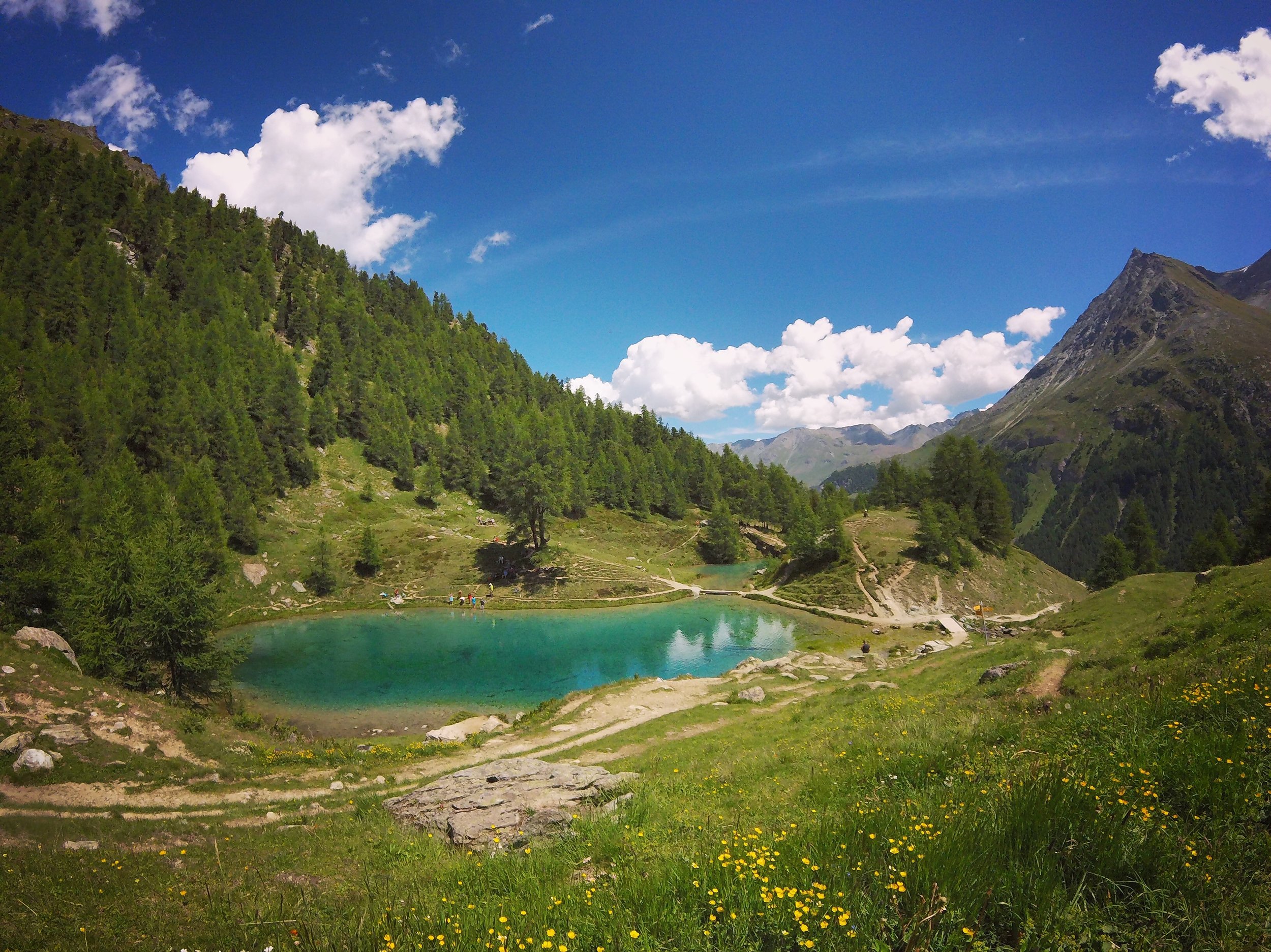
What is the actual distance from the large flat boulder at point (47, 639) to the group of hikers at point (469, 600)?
40.8 metres

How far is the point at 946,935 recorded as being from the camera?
11.8 feet

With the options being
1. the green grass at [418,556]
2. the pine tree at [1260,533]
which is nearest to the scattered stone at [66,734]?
the green grass at [418,556]

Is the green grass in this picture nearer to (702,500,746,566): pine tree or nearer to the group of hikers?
the group of hikers

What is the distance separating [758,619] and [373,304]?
145459 millimetres

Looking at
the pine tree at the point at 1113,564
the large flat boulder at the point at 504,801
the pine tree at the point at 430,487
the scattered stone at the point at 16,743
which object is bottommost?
the pine tree at the point at 1113,564

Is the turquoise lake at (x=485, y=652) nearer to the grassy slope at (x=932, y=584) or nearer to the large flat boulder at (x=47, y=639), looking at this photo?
the grassy slope at (x=932, y=584)

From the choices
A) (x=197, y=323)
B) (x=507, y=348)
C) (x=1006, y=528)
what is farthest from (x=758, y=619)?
(x=507, y=348)

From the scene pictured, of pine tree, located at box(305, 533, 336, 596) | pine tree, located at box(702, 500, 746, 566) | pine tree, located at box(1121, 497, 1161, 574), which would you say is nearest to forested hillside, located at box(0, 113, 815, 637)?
pine tree, located at box(305, 533, 336, 596)

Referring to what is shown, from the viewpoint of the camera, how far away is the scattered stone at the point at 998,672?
62.8ft

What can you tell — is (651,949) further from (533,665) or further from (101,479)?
(101,479)

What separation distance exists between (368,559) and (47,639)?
45933 mm

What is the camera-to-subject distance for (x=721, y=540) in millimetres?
97438

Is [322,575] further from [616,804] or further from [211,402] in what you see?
[616,804]

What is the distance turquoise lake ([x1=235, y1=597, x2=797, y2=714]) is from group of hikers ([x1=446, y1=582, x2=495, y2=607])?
1810mm
